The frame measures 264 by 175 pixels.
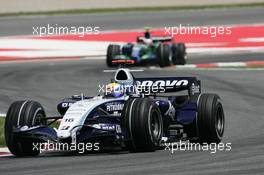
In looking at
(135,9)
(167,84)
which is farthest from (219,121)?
(135,9)

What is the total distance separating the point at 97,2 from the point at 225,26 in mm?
10424

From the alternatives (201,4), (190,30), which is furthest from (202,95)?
(201,4)

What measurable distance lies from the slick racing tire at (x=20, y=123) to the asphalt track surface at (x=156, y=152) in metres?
0.17

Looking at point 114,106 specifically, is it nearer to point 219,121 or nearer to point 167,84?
point 167,84

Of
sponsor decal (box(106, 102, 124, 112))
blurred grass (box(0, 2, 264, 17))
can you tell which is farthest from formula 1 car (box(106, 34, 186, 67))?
blurred grass (box(0, 2, 264, 17))

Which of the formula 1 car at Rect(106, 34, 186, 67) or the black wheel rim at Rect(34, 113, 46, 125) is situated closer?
the black wheel rim at Rect(34, 113, 46, 125)

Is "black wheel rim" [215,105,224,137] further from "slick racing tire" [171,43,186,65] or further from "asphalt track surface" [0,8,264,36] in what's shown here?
"asphalt track surface" [0,8,264,36]

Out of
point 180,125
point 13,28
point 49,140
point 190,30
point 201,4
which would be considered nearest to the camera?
point 49,140

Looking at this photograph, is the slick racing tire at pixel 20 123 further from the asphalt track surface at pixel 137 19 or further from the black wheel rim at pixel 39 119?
the asphalt track surface at pixel 137 19

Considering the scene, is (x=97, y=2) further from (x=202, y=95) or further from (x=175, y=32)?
(x=202, y=95)

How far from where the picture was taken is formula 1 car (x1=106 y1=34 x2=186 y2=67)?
2572 cm

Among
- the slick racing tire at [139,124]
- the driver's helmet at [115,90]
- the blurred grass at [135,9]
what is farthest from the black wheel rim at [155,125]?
the blurred grass at [135,9]

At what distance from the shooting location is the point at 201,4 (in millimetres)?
42781

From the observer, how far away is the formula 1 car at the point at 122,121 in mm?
11820
